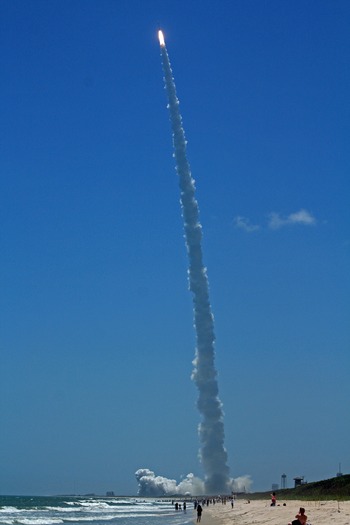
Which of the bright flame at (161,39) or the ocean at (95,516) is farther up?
the bright flame at (161,39)

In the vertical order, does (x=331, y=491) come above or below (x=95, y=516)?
below

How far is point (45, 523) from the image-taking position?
7988cm

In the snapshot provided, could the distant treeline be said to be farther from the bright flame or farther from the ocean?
the bright flame

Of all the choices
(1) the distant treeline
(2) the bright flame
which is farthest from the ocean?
(2) the bright flame

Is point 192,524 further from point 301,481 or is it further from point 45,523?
point 301,481

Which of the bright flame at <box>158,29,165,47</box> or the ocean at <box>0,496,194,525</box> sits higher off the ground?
the bright flame at <box>158,29,165,47</box>

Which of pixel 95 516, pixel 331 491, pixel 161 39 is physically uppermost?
pixel 161 39

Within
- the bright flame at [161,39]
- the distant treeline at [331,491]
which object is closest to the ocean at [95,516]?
the distant treeline at [331,491]

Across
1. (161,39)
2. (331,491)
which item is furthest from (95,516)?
(161,39)

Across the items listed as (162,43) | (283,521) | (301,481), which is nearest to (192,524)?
(283,521)

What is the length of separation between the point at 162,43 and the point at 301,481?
71807 mm

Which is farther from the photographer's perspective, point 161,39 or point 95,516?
point 95,516

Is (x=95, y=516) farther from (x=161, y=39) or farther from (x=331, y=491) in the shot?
(x=161, y=39)

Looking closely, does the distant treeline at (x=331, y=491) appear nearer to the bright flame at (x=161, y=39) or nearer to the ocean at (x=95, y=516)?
the ocean at (x=95, y=516)
